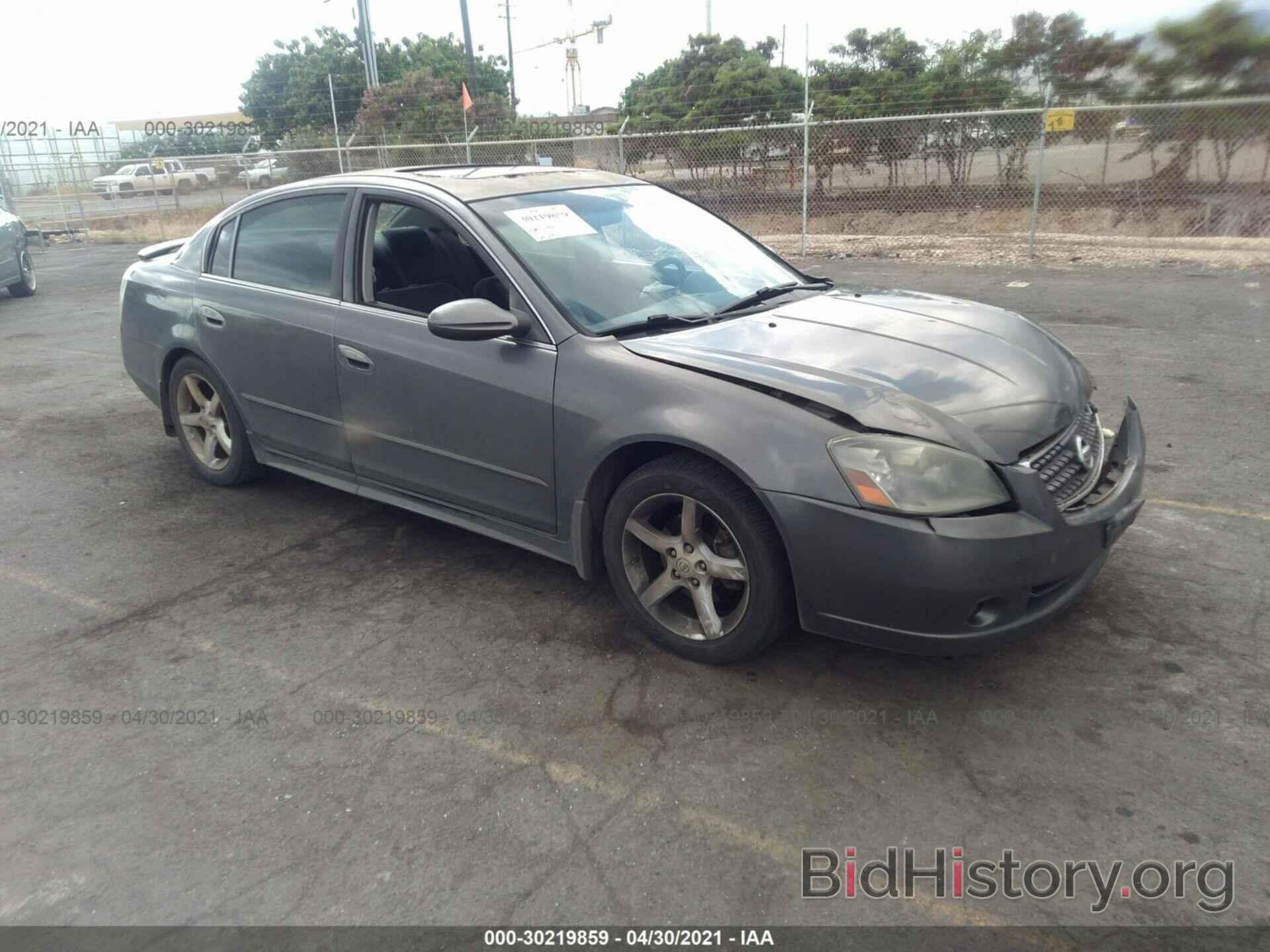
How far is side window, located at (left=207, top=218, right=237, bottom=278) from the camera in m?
4.94

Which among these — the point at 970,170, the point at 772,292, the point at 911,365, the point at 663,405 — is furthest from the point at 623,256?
the point at 970,170

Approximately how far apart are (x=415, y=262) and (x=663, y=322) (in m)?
1.26

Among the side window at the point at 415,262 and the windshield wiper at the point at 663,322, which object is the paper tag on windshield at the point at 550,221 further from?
the windshield wiper at the point at 663,322

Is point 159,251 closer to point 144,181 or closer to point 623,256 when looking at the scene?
point 623,256

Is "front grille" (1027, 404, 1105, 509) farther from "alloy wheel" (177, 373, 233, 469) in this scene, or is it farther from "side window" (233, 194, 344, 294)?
"alloy wheel" (177, 373, 233, 469)

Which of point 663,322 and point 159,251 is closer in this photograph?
→ point 663,322

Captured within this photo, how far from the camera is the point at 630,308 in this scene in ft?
12.3

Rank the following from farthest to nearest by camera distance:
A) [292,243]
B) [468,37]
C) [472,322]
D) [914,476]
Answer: [468,37]
[292,243]
[472,322]
[914,476]

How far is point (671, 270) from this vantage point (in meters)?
4.05

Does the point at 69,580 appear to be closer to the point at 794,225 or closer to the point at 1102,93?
the point at 794,225

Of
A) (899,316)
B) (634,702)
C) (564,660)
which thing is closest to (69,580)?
(564,660)

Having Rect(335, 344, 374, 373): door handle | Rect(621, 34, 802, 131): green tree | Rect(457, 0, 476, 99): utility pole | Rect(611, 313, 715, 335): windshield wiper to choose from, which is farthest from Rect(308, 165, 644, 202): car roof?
Rect(457, 0, 476, 99): utility pole

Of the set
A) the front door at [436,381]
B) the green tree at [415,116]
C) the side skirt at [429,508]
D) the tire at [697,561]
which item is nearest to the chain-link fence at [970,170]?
the green tree at [415,116]

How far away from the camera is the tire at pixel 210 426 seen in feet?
16.4
